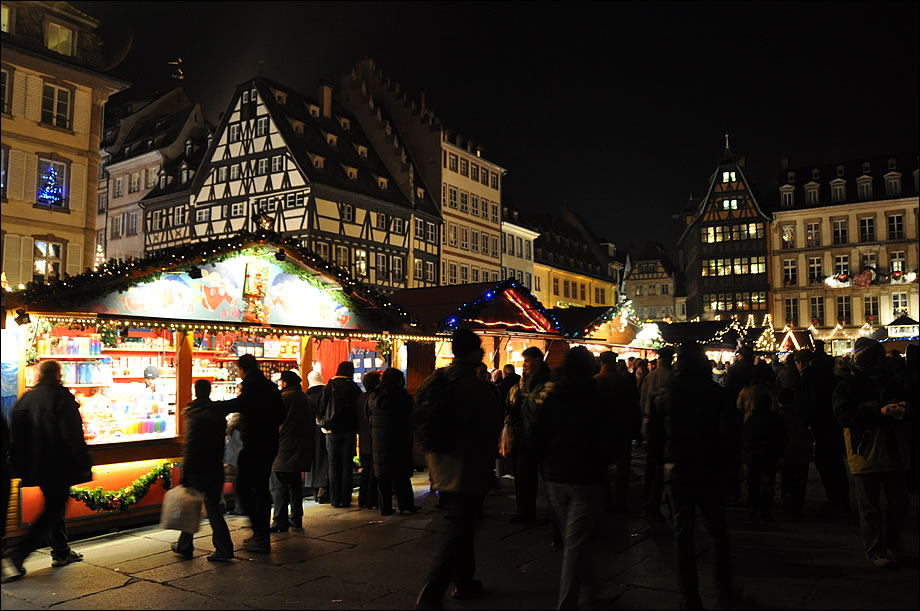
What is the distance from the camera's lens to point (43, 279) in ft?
85.0

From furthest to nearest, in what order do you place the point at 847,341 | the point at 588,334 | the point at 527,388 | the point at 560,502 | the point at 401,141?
the point at 847,341 → the point at 401,141 → the point at 588,334 → the point at 527,388 → the point at 560,502

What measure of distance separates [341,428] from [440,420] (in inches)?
171

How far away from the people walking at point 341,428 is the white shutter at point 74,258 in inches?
798

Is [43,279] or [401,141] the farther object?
[401,141]

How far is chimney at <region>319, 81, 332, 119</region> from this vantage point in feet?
127

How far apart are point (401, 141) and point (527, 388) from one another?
35450 millimetres

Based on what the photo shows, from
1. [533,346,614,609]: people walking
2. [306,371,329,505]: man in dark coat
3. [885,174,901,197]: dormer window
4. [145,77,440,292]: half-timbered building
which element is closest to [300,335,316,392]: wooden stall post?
[306,371,329,505]: man in dark coat

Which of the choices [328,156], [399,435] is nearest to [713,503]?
[399,435]

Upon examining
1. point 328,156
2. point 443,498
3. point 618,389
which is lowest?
point 443,498

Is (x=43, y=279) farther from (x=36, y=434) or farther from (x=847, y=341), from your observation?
(x=847, y=341)

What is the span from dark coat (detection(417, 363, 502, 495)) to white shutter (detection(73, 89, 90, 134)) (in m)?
26.3

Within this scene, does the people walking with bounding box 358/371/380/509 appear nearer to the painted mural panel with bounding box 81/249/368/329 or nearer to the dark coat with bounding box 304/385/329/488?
the dark coat with bounding box 304/385/329/488

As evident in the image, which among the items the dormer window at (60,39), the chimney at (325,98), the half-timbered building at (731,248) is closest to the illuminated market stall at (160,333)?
the dormer window at (60,39)

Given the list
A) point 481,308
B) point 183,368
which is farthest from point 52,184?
point 183,368
